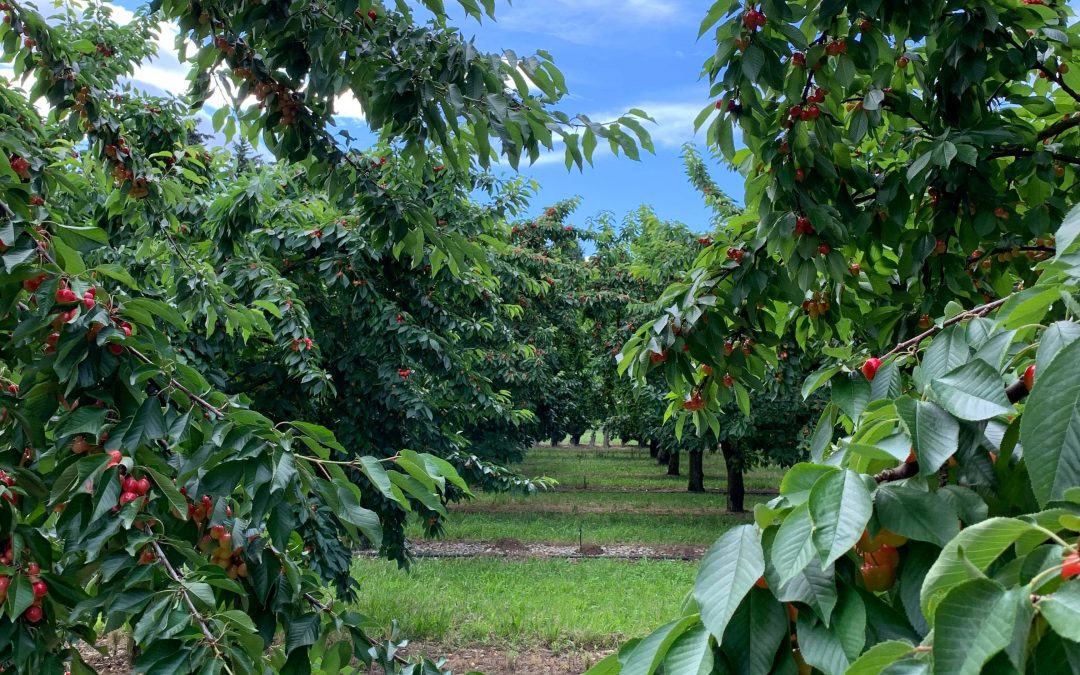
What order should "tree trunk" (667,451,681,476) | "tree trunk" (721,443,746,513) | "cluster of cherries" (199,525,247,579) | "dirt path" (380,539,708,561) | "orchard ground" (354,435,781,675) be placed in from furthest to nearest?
1. "tree trunk" (667,451,681,476)
2. "tree trunk" (721,443,746,513)
3. "dirt path" (380,539,708,561)
4. "orchard ground" (354,435,781,675)
5. "cluster of cherries" (199,525,247,579)

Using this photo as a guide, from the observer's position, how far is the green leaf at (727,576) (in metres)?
0.74

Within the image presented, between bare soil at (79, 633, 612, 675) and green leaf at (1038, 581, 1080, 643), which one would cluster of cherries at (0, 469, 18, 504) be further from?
bare soil at (79, 633, 612, 675)

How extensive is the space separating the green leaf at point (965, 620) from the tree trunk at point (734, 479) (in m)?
14.1

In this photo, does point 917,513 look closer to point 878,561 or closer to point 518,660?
point 878,561

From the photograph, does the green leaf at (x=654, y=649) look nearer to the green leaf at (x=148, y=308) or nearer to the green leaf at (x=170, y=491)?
the green leaf at (x=170, y=491)

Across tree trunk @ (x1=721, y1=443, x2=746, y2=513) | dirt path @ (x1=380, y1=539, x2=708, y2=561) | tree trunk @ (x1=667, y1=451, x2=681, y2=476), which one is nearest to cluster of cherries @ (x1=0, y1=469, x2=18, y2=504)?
dirt path @ (x1=380, y1=539, x2=708, y2=561)

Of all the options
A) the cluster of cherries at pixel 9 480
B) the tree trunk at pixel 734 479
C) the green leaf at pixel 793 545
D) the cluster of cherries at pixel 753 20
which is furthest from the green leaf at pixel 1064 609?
the tree trunk at pixel 734 479

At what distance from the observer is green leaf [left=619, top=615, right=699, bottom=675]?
801 mm

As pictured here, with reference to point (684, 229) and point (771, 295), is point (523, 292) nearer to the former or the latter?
point (684, 229)

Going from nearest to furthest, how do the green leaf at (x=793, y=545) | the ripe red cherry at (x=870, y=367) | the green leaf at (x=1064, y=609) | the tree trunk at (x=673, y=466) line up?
the green leaf at (x=1064, y=609) < the green leaf at (x=793, y=545) < the ripe red cherry at (x=870, y=367) < the tree trunk at (x=673, y=466)

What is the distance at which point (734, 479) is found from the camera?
587 inches

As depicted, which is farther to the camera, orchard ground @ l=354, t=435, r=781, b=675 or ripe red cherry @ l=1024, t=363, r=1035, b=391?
orchard ground @ l=354, t=435, r=781, b=675

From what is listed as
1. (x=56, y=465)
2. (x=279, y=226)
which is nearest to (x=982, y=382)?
(x=56, y=465)

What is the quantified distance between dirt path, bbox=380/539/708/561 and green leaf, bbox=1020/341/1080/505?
10283mm
